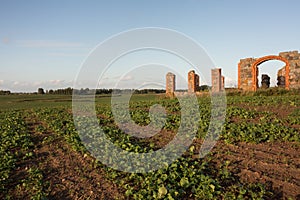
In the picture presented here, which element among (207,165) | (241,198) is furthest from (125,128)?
(241,198)

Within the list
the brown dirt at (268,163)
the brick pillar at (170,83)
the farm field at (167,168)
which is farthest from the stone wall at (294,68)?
the brown dirt at (268,163)

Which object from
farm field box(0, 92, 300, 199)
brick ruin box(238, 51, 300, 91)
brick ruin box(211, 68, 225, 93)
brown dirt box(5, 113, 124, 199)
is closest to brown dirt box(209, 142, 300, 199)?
farm field box(0, 92, 300, 199)

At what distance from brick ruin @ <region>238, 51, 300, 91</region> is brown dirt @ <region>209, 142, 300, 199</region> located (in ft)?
63.6

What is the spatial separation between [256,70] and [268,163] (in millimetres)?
21893

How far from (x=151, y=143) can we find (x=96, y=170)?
217cm

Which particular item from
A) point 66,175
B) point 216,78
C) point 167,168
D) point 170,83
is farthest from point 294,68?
point 66,175

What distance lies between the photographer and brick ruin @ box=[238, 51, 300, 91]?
25094mm

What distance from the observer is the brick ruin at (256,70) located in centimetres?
2509

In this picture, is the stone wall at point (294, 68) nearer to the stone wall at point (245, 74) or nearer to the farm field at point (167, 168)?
the stone wall at point (245, 74)

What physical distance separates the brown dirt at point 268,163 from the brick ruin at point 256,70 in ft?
63.6

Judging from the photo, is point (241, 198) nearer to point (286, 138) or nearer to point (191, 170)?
point (191, 170)

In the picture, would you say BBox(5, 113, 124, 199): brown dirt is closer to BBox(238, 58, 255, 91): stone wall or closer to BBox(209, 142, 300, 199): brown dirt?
BBox(209, 142, 300, 199): brown dirt

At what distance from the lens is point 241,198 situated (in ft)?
16.8

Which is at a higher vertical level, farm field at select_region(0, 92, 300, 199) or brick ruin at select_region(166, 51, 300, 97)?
brick ruin at select_region(166, 51, 300, 97)
